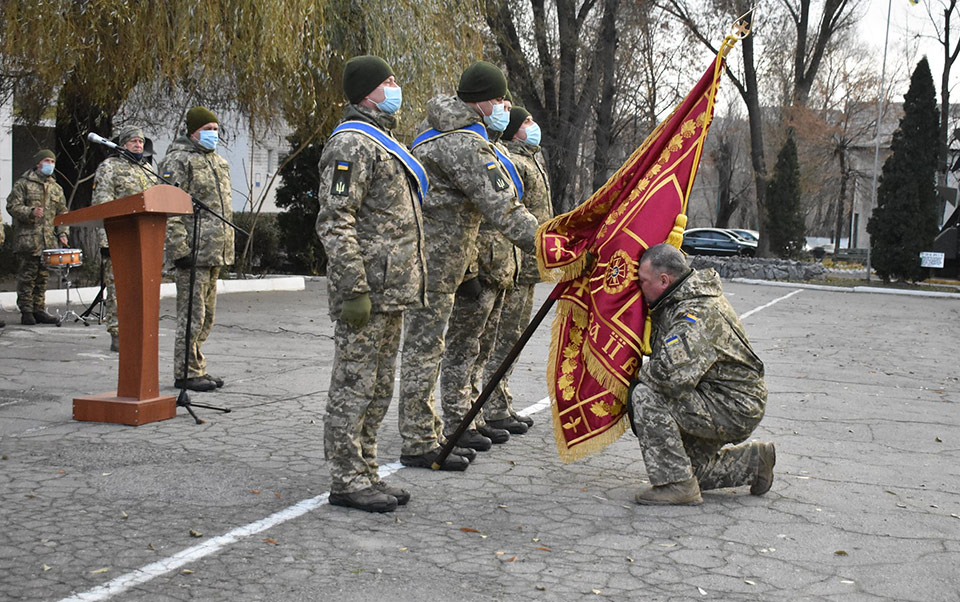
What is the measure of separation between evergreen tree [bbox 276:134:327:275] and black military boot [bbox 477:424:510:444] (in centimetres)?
1416

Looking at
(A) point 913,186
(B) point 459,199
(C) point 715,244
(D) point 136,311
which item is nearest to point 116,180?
(D) point 136,311

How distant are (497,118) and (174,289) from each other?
433 inches

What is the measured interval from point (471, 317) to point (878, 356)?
7.14 metres

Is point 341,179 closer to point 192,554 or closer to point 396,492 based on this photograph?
point 396,492

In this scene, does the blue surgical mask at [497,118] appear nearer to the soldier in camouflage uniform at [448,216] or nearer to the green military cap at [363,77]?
the soldier in camouflage uniform at [448,216]

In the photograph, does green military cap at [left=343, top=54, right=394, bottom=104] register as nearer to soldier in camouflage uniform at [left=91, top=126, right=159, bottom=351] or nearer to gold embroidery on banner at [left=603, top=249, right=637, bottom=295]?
gold embroidery on banner at [left=603, top=249, right=637, bottom=295]

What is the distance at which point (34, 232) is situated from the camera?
481 inches

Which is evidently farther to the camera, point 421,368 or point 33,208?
point 33,208

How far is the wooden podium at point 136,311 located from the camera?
6633 mm

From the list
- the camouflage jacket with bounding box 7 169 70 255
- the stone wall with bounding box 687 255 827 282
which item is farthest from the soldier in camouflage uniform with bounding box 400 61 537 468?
the stone wall with bounding box 687 255 827 282

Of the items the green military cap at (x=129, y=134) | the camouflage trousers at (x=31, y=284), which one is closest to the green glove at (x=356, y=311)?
the green military cap at (x=129, y=134)

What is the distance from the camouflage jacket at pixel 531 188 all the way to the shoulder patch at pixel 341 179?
2455 mm

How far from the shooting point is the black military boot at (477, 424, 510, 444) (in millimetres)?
6520

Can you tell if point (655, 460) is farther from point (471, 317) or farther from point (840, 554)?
point (471, 317)
